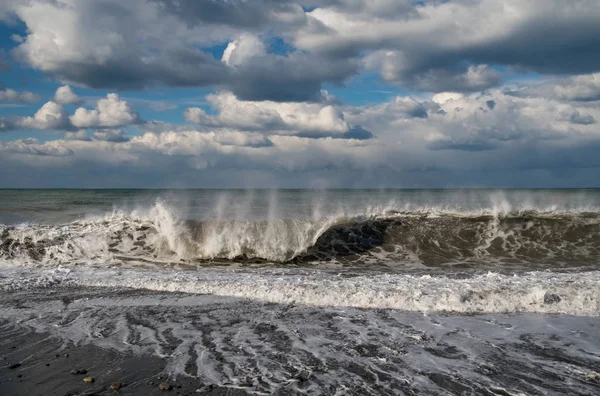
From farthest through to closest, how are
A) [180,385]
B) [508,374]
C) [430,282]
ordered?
[430,282] → [508,374] → [180,385]

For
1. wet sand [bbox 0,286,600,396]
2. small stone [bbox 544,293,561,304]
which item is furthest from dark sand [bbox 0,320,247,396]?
small stone [bbox 544,293,561,304]

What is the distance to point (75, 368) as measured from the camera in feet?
18.9

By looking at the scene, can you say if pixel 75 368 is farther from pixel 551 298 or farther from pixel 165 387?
pixel 551 298

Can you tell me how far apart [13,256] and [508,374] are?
15144mm

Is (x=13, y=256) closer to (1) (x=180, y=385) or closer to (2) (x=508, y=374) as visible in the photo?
(1) (x=180, y=385)

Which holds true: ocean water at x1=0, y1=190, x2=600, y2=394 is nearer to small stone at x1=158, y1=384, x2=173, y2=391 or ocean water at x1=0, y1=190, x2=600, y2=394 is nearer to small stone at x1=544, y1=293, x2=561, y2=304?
small stone at x1=544, y1=293, x2=561, y2=304

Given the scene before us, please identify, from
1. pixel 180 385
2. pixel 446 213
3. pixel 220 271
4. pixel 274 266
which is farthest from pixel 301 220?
pixel 180 385

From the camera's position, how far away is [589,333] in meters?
7.27

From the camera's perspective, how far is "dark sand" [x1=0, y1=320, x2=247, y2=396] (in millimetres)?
5105

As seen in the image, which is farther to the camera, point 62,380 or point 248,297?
point 248,297

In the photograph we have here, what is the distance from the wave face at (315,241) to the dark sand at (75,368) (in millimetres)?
8100

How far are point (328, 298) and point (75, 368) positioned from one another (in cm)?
500

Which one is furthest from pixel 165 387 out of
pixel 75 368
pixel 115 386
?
pixel 75 368

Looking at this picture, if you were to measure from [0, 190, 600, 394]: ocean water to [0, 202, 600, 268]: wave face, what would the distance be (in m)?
0.07
